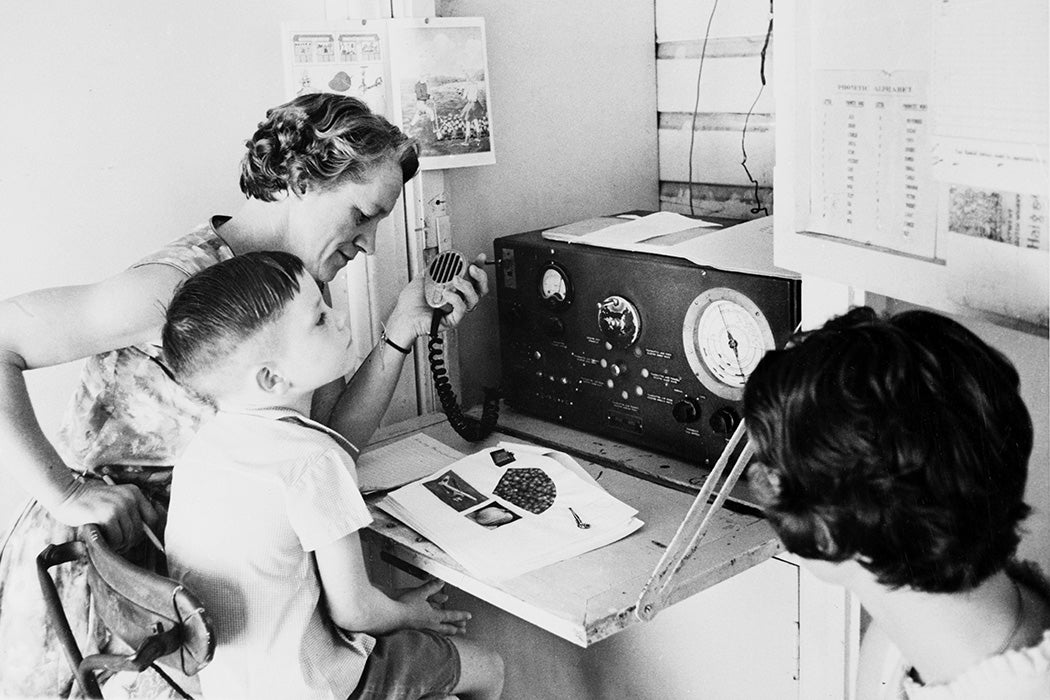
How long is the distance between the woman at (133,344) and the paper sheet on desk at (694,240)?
1.26 feet

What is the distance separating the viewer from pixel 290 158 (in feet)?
6.01

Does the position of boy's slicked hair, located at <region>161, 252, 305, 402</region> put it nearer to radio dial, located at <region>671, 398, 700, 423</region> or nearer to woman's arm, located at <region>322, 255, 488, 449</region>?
woman's arm, located at <region>322, 255, 488, 449</region>

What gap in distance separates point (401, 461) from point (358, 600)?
0.41m

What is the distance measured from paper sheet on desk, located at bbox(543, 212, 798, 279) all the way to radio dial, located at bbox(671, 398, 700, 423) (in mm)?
237

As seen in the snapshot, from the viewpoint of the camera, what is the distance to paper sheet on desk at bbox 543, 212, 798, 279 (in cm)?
182

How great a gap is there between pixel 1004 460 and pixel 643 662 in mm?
1183

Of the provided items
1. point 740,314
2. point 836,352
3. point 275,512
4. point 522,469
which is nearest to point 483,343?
point 522,469

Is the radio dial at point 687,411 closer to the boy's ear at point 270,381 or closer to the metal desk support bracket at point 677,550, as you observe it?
the metal desk support bracket at point 677,550

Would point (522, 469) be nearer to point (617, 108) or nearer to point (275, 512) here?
point (275, 512)

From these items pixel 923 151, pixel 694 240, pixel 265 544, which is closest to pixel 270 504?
pixel 265 544

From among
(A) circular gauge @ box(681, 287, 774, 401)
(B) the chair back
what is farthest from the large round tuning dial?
(B) the chair back

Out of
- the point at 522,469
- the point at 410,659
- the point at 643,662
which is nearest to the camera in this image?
the point at 410,659

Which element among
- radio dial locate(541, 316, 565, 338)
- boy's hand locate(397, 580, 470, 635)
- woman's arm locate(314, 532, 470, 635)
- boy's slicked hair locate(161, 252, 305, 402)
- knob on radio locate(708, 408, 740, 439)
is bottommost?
boy's hand locate(397, 580, 470, 635)

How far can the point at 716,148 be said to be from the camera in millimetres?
2508
